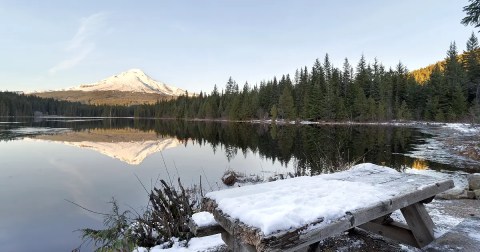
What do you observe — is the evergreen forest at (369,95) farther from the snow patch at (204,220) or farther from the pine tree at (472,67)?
the snow patch at (204,220)

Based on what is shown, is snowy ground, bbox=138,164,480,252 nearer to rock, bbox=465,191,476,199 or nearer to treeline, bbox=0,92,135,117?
rock, bbox=465,191,476,199

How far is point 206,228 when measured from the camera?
3.30 meters

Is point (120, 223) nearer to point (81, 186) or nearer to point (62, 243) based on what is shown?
point (62, 243)

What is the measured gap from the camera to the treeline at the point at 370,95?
64.0 metres

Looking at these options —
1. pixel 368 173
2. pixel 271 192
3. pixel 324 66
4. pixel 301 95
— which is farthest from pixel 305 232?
pixel 324 66

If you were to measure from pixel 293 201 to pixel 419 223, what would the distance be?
2.52m

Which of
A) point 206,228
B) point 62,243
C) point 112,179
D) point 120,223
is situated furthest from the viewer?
point 112,179

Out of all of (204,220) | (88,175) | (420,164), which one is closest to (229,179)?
(88,175)

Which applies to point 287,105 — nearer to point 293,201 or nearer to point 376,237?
point 376,237

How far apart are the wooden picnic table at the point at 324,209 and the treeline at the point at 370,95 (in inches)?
2556

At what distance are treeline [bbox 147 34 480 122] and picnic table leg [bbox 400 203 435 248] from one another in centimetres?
6485

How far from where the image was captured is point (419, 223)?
4.54 meters

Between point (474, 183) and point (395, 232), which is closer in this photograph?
point (395, 232)

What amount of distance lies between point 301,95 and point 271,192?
76227 mm
